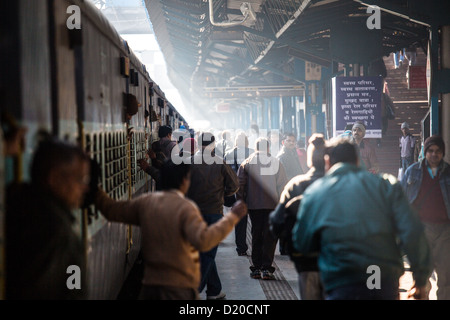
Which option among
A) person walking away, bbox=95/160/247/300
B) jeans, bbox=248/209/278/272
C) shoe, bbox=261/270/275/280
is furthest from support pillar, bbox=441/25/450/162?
person walking away, bbox=95/160/247/300

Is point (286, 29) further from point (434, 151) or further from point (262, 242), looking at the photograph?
point (434, 151)

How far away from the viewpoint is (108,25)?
5.12 meters

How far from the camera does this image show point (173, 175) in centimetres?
357

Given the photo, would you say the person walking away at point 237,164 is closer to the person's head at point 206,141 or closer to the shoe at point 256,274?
the shoe at point 256,274

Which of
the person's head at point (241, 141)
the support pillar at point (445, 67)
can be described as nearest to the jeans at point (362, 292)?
the support pillar at point (445, 67)

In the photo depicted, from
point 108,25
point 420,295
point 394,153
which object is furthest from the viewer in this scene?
point 394,153

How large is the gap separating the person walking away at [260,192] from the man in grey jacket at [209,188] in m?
1.26

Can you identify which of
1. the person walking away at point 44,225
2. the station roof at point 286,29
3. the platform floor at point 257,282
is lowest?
the platform floor at point 257,282

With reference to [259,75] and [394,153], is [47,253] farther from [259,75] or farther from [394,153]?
[259,75]

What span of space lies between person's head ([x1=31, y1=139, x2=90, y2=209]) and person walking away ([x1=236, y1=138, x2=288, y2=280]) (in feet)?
16.1

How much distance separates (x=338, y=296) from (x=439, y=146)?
2970mm

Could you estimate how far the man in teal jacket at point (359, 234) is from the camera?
3217 mm

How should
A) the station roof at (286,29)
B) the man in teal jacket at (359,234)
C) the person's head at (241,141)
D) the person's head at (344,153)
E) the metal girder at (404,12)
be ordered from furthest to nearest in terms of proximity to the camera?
the station roof at (286,29), the person's head at (241,141), the metal girder at (404,12), the person's head at (344,153), the man in teal jacket at (359,234)

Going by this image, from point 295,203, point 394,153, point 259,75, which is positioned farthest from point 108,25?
point 259,75
